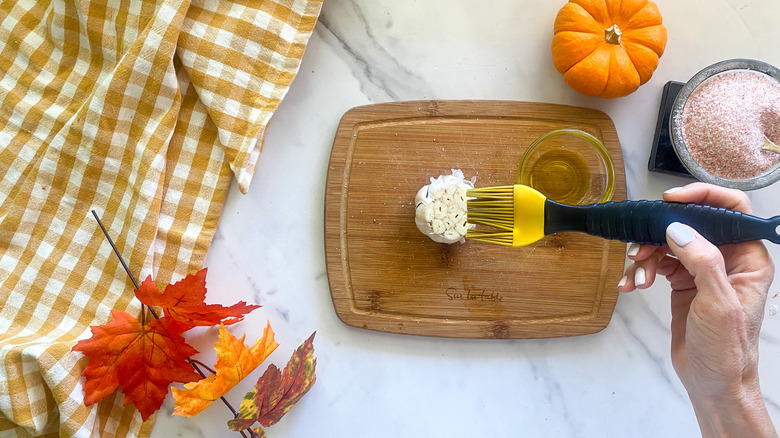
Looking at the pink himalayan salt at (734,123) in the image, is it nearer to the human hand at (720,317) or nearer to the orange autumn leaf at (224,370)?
the human hand at (720,317)

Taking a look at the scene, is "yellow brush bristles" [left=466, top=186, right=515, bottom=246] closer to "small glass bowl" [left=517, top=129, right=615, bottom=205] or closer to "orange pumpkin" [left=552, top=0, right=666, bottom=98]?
"small glass bowl" [left=517, top=129, right=615, bottom=205]

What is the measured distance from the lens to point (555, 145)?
110cm

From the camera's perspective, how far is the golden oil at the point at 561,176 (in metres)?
1.10

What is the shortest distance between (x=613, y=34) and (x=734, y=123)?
0.87 feet

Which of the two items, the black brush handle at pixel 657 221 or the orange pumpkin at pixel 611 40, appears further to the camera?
the orange pumpkin at pixel 611 40

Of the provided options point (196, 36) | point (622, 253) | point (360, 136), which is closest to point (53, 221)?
point (196, 36)

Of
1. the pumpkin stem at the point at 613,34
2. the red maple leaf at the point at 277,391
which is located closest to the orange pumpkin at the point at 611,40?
the pumpkin stem at the point at 613,34

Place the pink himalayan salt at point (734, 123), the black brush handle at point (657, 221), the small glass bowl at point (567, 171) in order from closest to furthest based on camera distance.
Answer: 1. the black brush handle at point (657, 221)
2. the pink himalayan salt at point (734, 123)
3. the small glass bowl at point (567, 171)

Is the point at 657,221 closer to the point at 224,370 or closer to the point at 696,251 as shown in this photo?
the point at 696,251

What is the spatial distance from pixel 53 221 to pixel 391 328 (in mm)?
702

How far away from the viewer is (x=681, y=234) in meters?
0.78

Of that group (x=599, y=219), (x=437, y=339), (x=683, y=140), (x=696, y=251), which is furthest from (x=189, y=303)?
(x=683, y=140)

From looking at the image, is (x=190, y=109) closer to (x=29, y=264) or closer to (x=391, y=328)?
(x=29, y=264)

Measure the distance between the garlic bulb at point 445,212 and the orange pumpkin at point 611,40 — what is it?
0.32 meters
